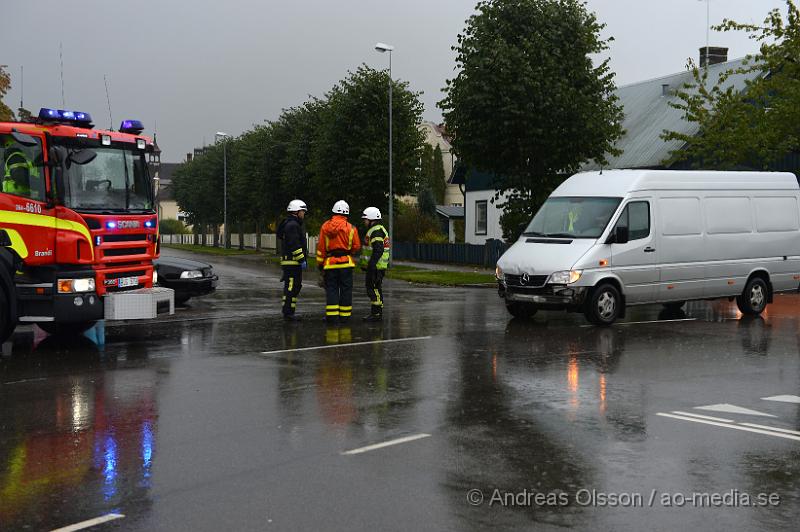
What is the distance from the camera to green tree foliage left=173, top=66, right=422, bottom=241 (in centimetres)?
3822

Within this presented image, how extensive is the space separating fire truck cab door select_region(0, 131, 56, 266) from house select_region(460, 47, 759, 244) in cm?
2016

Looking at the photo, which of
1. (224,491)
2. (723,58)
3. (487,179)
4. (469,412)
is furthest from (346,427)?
(723,58)

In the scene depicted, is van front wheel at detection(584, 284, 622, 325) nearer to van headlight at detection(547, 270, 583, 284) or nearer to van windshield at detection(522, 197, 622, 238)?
van headlight at detection(547, 270, 583, 284)

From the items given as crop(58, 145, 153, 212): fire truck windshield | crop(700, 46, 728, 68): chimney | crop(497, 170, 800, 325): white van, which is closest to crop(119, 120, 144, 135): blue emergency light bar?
crop(58, 145, 153, 212): fire truck windshield

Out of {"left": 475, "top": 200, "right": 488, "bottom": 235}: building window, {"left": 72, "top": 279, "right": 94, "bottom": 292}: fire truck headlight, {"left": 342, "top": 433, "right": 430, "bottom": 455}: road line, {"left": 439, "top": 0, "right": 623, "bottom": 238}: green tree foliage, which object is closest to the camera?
{"left": 342, "top": 433, "right": 430, "bottom": 455}: road line

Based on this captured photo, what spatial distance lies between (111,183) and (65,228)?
3.96ft

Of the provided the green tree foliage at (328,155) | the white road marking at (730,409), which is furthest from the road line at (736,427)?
the green tree foliage at (328,155)

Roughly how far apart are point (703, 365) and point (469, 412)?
421 cm

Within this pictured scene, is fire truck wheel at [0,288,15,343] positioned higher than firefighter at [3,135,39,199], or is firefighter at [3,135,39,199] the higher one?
firefighter at [3,135,39,199]

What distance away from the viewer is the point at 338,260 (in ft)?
50.4

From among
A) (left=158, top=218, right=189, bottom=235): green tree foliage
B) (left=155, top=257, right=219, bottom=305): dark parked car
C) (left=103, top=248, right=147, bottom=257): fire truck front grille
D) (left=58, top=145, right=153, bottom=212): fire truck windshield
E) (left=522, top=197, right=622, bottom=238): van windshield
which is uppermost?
(left=158, top=218, right=189, bottom=235): green tree foliage

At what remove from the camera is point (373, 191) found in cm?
3828

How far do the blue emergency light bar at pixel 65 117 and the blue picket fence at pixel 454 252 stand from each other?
75.8 ft

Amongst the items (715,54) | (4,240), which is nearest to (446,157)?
(715,54)
